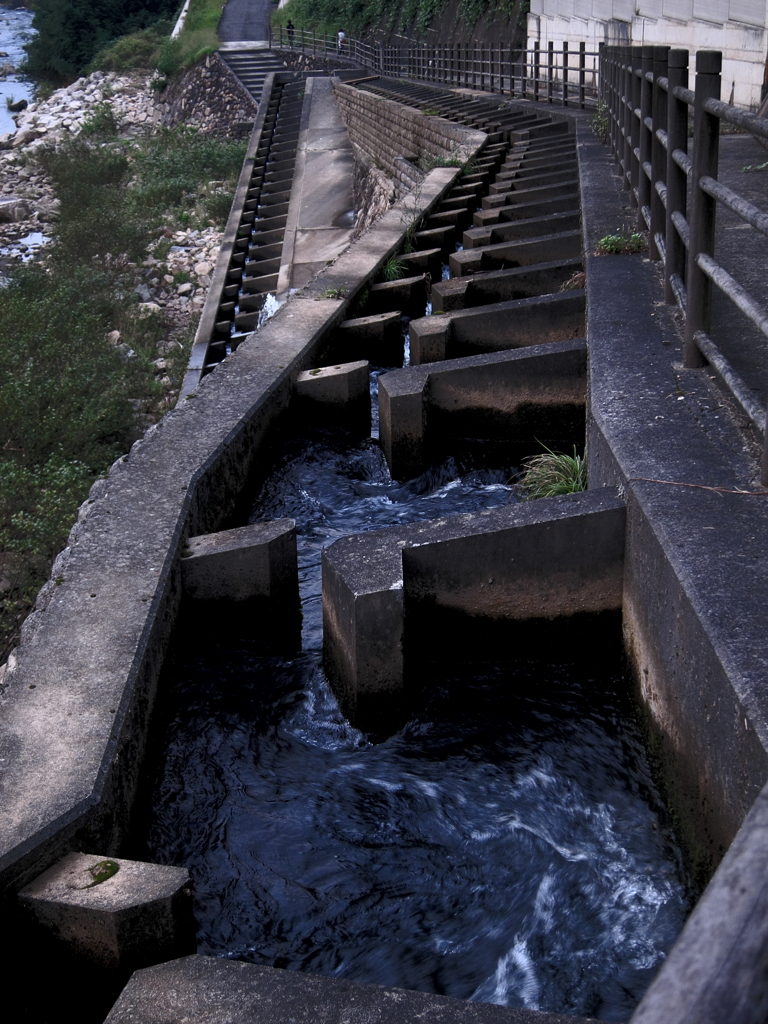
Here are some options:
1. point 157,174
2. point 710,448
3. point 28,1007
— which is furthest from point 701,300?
point 157,174

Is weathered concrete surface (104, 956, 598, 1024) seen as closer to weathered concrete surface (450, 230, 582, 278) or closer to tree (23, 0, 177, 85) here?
weathered concrete surface (450, 230, 582, 278)

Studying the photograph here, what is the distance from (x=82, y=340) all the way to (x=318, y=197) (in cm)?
716

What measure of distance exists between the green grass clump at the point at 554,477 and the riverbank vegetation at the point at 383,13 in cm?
2784

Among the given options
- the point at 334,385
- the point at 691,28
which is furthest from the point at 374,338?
the point at 691,28

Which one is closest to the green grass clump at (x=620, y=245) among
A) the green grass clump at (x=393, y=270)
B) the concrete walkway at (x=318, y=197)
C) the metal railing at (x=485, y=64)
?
the green grass clump at (x=393, y=270)

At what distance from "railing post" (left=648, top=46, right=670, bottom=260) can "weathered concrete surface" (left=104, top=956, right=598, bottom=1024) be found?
4725 millimetres

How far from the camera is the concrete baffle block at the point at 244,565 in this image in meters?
4.39

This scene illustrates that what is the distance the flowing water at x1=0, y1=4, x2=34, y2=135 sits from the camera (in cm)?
6276

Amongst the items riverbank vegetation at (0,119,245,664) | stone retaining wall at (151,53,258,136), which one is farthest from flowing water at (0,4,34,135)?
riverbank vegetation at (0,119,245,664)

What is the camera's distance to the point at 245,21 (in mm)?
55594

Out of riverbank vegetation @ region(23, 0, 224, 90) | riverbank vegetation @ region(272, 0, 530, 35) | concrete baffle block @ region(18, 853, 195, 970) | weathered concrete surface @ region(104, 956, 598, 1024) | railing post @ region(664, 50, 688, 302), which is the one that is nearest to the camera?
weathered concrete surface @ region(104, 956, 598, 1024)

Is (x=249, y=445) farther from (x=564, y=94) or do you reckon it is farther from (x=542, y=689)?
(x=564, y=94)

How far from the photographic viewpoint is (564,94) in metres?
19.3

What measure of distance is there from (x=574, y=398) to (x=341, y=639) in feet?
8.81
